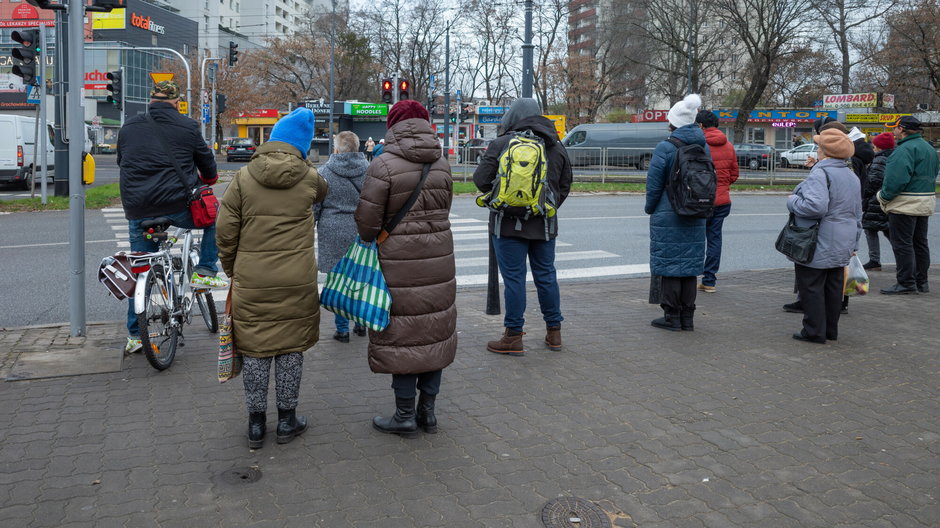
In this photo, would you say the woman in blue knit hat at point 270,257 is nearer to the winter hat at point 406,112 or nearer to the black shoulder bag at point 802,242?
the winter hat at point 406,112

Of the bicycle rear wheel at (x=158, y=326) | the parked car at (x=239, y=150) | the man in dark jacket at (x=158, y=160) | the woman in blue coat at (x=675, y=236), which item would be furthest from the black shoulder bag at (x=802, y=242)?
the parked car at (x=239, y=150)

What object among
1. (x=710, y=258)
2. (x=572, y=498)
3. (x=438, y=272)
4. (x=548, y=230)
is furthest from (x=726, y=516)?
(x=710, y=258)

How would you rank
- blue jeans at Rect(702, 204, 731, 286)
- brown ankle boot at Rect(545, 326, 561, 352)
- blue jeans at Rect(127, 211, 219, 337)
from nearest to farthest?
blue jeans at Rect(127, 211, 219, 337)
brown ankle boot at Rect(545, 326, 561, 352)
blue jeans at Rect(702, 204, 731, 286)

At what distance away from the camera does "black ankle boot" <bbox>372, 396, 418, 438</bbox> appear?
14.8 ft

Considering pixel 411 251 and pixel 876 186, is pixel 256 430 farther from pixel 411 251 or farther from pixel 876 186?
pixel 876 186

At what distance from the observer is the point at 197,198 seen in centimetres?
584

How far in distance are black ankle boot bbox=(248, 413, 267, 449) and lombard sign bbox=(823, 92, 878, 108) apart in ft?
156

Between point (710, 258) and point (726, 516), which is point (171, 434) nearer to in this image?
point (726, 516)

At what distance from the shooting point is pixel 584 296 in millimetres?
8578

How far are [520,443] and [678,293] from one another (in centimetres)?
297

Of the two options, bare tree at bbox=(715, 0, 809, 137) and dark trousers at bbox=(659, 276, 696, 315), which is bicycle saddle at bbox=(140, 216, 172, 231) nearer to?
dark trousers at bbox=(659, 276, 696, 315)

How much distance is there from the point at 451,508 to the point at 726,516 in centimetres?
121

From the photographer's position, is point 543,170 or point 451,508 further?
point 543,170

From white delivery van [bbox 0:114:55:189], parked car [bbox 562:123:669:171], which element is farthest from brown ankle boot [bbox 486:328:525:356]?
parked car [bbox 562:123:669:171]
